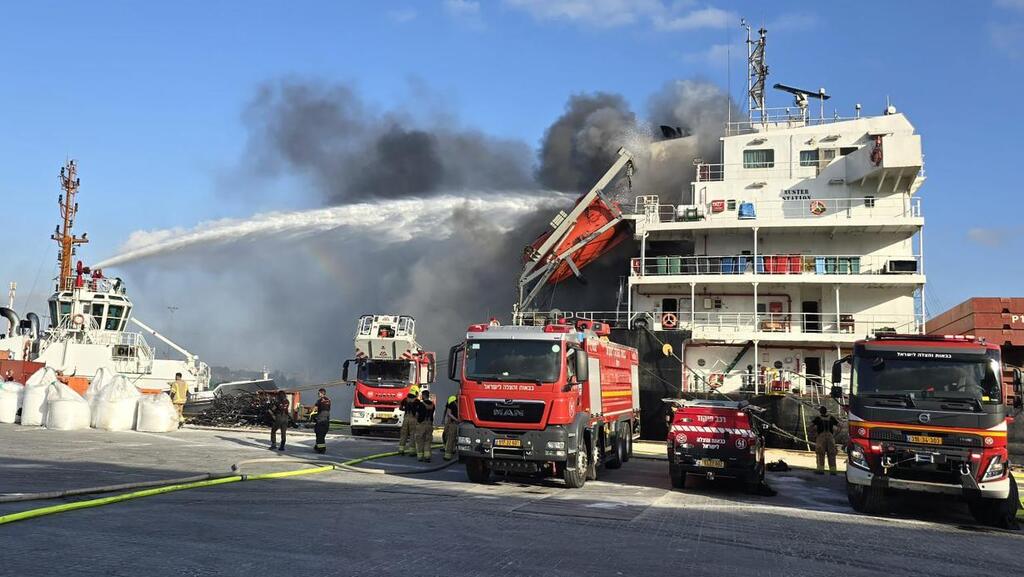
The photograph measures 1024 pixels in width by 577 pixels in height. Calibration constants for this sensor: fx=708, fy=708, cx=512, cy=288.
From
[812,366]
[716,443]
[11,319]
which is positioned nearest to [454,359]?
[716,443]

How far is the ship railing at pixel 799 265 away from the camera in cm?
2825

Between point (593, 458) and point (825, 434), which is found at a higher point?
point (825, 434)

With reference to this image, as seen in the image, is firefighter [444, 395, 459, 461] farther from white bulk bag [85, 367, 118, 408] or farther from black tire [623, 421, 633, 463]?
white bulk bag [85, 367, 118, 408]

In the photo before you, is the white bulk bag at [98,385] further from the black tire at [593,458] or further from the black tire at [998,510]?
the black tire at [998,510]

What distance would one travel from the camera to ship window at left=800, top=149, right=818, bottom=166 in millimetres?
30781

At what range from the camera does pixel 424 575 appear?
660cm

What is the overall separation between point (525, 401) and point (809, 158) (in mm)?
22737

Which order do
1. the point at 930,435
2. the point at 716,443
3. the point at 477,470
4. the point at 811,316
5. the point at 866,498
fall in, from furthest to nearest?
1. the point at 811,316
2. the point at 477,470
3. the point at 716,443
4. the point at 866,498
5. the point at 930,435

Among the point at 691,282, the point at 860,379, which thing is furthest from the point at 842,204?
the point at 860,379

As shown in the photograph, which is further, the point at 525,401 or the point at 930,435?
the point at 525,401

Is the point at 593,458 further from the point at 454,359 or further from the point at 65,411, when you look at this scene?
the point at 65,411

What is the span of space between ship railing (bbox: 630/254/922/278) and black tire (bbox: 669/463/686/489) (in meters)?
15.5

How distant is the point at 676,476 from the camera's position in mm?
14891

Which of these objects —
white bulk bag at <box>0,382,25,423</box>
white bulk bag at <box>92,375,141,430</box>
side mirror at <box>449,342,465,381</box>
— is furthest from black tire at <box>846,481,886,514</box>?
white bulk bag at <box>0,382,25,423</box>
